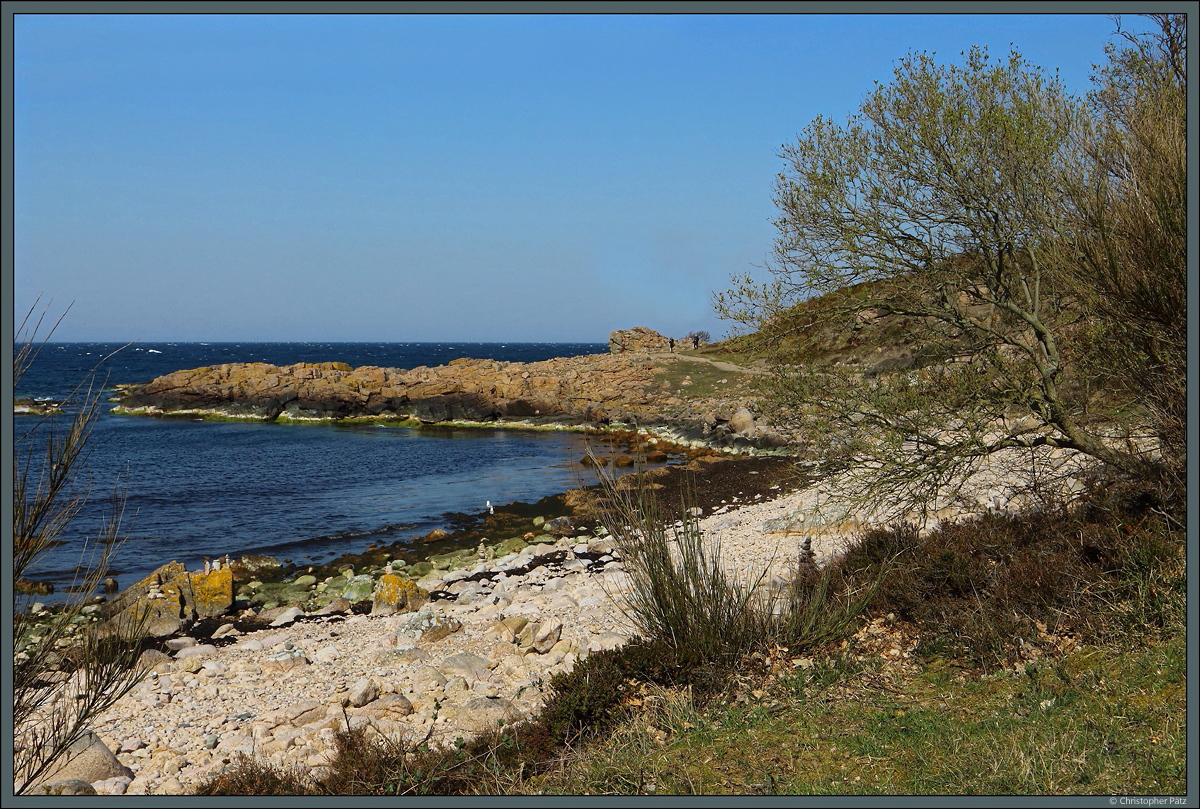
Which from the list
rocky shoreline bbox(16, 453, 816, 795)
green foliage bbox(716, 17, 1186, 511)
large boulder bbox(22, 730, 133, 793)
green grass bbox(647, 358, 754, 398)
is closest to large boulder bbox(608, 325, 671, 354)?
green grass bbox(647, 358, 754, 398)

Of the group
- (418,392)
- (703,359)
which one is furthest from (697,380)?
(418,392)

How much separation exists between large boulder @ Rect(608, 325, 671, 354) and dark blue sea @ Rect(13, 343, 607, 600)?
1071 inches

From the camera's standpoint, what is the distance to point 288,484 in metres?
27.3

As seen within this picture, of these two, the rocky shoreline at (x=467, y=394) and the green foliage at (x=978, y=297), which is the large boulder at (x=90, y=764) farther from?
the rocky shoreline at (x=467, y=394)

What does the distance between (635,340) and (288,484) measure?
142 feet

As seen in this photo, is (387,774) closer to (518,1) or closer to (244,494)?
(518,1)

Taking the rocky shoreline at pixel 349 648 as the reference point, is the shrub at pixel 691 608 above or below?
above

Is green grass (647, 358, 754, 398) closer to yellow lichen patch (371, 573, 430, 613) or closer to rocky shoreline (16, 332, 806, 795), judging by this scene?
rocky shoreline (16, 332, 806, 795)

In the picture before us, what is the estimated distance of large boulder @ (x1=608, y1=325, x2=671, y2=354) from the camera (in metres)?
66.7

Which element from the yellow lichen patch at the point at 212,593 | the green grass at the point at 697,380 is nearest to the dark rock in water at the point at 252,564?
the yellow lichen patch at the point at 212,593

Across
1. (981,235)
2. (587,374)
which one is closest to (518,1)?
(981,235)

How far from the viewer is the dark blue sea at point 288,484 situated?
62.6 feet

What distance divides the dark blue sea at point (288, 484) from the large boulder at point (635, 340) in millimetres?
27215

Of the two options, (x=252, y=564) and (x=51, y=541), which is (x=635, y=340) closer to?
(x=252, y=564)
